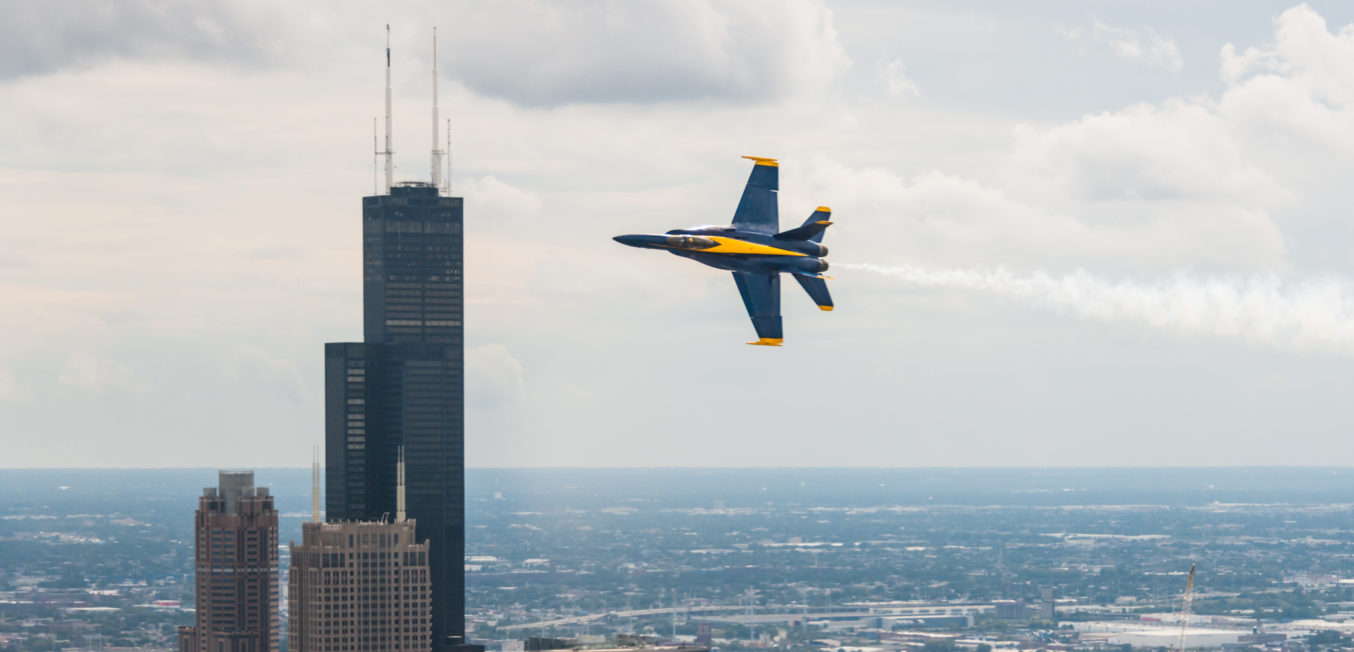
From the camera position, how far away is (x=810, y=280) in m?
126

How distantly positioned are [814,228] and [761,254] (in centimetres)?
384

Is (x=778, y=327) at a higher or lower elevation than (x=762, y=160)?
lower

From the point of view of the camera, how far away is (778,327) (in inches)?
5089

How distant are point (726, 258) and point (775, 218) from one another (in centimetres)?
677

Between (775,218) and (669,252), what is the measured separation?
9.40m

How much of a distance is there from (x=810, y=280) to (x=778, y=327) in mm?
4980

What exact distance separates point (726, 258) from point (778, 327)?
6.69 meters

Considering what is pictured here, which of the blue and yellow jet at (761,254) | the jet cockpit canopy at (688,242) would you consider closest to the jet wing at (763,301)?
the blue and yellow jet at (761,254)

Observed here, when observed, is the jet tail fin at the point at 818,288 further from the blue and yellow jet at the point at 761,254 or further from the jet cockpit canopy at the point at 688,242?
the jet cockpit canopy at the point at 688,242

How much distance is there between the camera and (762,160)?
5192 inches

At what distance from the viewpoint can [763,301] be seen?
12812 cm

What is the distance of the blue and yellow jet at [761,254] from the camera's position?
409ft

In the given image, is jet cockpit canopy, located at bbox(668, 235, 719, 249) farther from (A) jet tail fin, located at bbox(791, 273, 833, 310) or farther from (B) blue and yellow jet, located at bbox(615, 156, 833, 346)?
(A) jet tail fin, located at bbox(791, 273, 833, 310)

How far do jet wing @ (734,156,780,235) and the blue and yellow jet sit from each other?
0.14m
